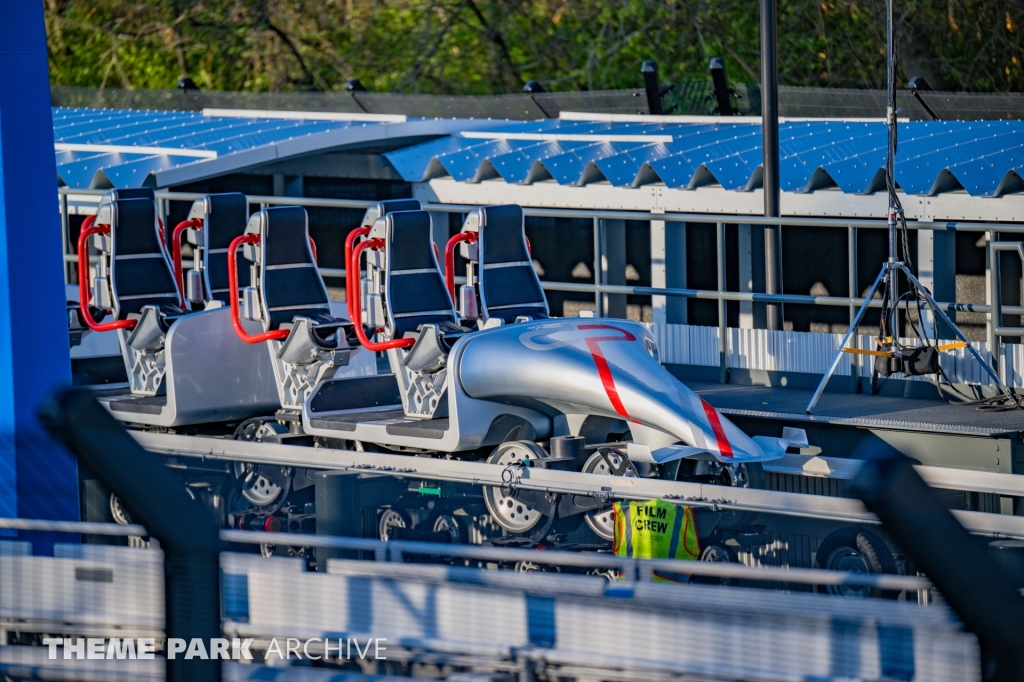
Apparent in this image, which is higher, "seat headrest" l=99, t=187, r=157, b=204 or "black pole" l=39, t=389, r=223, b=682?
"seat headrest" l=99, t=187, r=157, b=204

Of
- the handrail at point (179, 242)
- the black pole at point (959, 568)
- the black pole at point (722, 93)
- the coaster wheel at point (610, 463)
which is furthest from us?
the black pole at point (722, 93)

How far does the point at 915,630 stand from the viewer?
12.2 feet

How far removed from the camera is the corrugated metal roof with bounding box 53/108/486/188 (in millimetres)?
15359

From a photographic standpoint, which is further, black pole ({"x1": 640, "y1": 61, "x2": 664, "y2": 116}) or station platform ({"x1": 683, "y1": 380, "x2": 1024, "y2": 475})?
black pole ({"x1": 640, "y1": 61, "x2": 664, "y2": 116})

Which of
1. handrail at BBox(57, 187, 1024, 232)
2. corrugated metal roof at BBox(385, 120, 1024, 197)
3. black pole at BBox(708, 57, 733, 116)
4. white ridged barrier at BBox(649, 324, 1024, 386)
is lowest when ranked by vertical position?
white ridged barrier at BBox(649, 324, 1024, 386)

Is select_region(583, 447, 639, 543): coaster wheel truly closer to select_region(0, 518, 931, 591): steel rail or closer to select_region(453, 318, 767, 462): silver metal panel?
select_region(453, 318, 767, 462): silver metal panel

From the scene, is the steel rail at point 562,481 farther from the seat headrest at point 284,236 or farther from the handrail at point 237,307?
the seat headrest at point 284,236

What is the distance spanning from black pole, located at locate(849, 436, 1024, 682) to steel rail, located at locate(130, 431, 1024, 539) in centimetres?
278

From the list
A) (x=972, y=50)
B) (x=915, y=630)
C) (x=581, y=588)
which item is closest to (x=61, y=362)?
(x=581, y=588)

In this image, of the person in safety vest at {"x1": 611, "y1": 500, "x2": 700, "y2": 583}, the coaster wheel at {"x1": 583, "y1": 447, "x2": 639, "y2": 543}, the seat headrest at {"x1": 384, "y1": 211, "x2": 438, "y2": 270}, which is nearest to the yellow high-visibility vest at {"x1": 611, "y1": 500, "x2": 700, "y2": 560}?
the person in safety vest at {"x1": 611, "y1": 500, "x2": 700, "y2": 583}

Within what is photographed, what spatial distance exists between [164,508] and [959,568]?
171 centimetres

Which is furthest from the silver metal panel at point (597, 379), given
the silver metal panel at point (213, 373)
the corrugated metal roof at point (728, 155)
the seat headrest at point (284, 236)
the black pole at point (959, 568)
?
the black pole at point (959, 568)

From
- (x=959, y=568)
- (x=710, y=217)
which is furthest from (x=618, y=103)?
(x=959, y=568)

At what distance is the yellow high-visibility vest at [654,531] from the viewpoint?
24.4 ft
